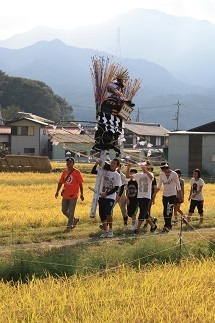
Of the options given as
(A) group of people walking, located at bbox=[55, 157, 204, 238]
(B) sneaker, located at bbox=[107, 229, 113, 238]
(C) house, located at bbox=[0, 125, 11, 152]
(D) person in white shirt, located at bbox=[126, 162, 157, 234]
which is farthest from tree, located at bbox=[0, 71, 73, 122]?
(B) sneaker, located at bbox=[107, 229, 113, 238]

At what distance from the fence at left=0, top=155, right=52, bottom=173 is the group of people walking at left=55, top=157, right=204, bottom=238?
970 inches

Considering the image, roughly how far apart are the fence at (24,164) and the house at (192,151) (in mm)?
10918

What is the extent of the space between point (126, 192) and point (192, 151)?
30051mm

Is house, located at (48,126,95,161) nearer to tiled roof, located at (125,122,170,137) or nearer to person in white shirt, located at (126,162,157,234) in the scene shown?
person in white shirt, located at (126,162,157,234)

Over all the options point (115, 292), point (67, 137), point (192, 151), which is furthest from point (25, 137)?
point (115, 292)

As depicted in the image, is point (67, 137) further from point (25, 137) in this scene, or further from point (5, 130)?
point (5, 130)

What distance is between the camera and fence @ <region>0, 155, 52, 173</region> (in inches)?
1439

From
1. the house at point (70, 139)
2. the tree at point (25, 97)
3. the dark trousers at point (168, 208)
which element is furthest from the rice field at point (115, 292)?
the tree at point (25, 97)

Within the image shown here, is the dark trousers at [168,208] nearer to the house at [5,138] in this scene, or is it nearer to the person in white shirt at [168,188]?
the person in white shirt at [168,188]

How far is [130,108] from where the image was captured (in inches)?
430

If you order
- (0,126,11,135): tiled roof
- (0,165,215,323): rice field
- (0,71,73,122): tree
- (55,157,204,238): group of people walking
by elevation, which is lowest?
(0,165,215,323): rice field

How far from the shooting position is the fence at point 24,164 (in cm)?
3656

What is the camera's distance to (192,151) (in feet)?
135

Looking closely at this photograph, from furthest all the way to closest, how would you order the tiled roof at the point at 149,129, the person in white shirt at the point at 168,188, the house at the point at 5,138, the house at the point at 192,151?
the tiled roof at the point at 149,129
the house at the point at 5,138
the house at the point at 192,151
the person in white shirt at the point at 168,188
